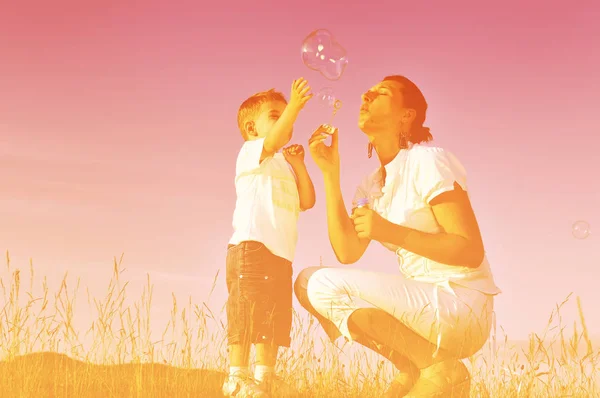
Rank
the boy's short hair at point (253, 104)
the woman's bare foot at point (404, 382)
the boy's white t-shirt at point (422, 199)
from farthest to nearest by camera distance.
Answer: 1. the boy's short hair at point (253, 104)
2. the woman's bare foot at point (404, 382)
3. the boy's white t-shirt at point (422, 199)

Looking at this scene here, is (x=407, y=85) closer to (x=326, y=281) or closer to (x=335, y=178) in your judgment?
(x=335, y=178)

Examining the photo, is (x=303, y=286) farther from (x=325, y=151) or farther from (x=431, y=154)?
(x=431, y=154)

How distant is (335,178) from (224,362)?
2.33 metres

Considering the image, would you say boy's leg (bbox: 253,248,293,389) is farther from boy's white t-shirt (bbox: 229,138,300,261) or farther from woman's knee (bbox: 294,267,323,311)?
woman's knee (bbox: 294,267,323,311)

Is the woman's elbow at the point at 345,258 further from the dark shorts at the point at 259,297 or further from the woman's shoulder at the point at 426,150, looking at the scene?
Answer: the woman's shoulder at the point at 426,150

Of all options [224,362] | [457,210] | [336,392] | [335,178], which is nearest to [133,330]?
[224,362]

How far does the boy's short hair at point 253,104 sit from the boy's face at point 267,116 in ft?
0.14

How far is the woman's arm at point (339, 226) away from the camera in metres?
4.62

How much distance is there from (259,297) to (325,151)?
123cm

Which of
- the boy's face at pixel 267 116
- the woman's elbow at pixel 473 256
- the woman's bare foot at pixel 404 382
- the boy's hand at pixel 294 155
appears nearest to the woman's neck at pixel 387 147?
the boy's hand at pixel 294 155

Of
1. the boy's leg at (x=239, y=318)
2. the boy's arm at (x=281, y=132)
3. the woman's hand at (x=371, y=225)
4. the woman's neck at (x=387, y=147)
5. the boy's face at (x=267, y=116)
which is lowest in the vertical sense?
the boy's leg at (x=239, y=318)

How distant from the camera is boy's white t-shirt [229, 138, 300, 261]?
5020 millimetres

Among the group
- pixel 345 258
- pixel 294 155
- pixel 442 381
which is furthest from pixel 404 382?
pixel 294 155

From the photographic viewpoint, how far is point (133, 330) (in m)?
5.68
